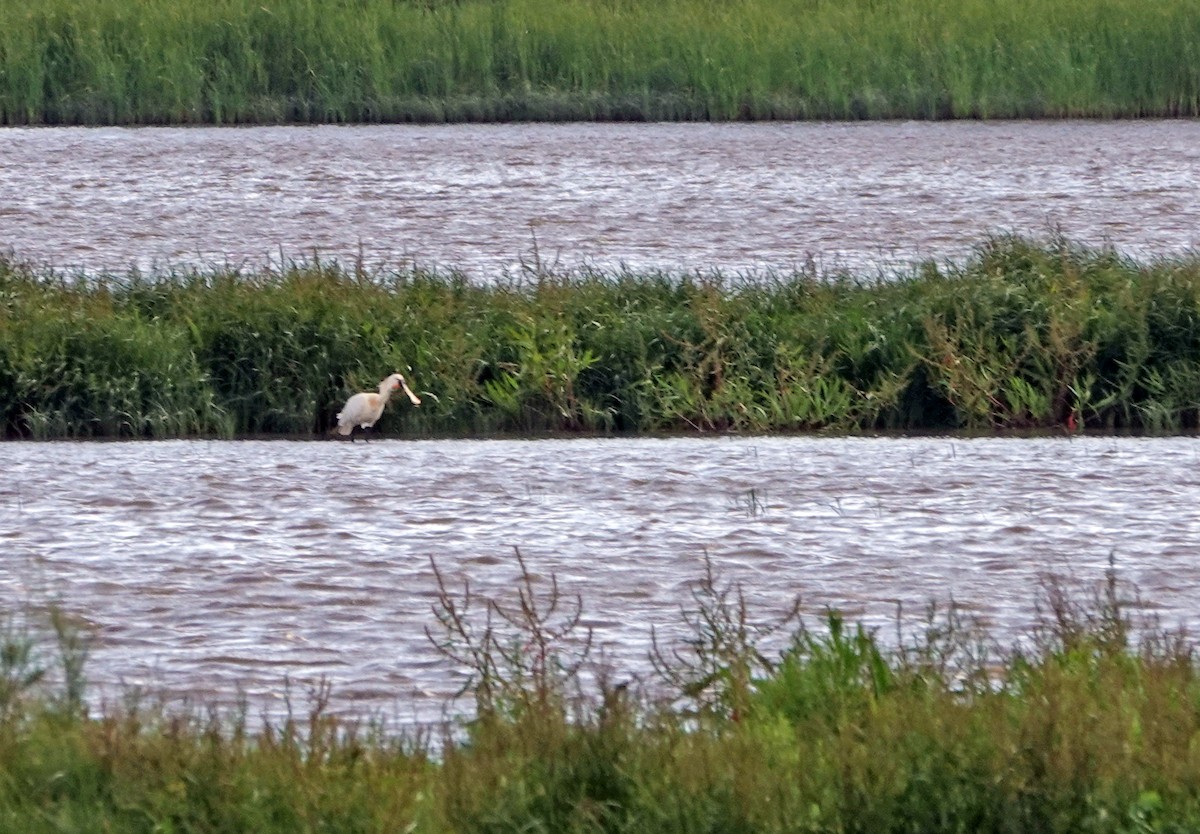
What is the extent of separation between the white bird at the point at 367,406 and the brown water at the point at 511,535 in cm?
18

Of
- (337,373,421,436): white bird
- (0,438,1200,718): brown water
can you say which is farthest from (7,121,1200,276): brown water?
(0,438,1200,718): brown water

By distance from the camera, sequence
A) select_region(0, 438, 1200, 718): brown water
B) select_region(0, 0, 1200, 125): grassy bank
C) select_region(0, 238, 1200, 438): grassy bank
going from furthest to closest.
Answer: select_region(0, 0, 1200, 125): grassy bank → select_region(0, 238, 1200, 438): grassy bank → select_region(0, 438, 1200, 718): brown water

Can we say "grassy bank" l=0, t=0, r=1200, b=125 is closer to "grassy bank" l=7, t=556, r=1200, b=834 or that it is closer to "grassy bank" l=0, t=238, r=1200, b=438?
"grassy bank" l=0, t=238, r=1200, b=438

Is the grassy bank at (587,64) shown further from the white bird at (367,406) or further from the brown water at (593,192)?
the white bird at (367,406)

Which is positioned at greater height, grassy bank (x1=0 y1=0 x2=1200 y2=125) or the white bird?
grassy bank (x1=0 y1=0 x2=1200 y2=125)

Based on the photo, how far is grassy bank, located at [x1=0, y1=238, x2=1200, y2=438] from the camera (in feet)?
41.7

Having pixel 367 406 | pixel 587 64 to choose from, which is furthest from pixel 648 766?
pixel 587 64

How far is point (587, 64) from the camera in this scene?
29.6 m

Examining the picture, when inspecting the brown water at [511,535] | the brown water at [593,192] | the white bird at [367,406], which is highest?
the brown water at [593,192]

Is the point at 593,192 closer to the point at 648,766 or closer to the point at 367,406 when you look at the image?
the point at 367,406

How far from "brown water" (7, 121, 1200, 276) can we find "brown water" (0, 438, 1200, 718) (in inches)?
207

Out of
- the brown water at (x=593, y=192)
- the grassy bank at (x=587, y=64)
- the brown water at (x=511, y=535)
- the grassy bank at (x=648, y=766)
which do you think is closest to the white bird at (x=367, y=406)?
the brown water at (x=511, y=535)

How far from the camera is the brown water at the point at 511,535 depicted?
7992mm

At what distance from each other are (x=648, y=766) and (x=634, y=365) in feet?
25.1
